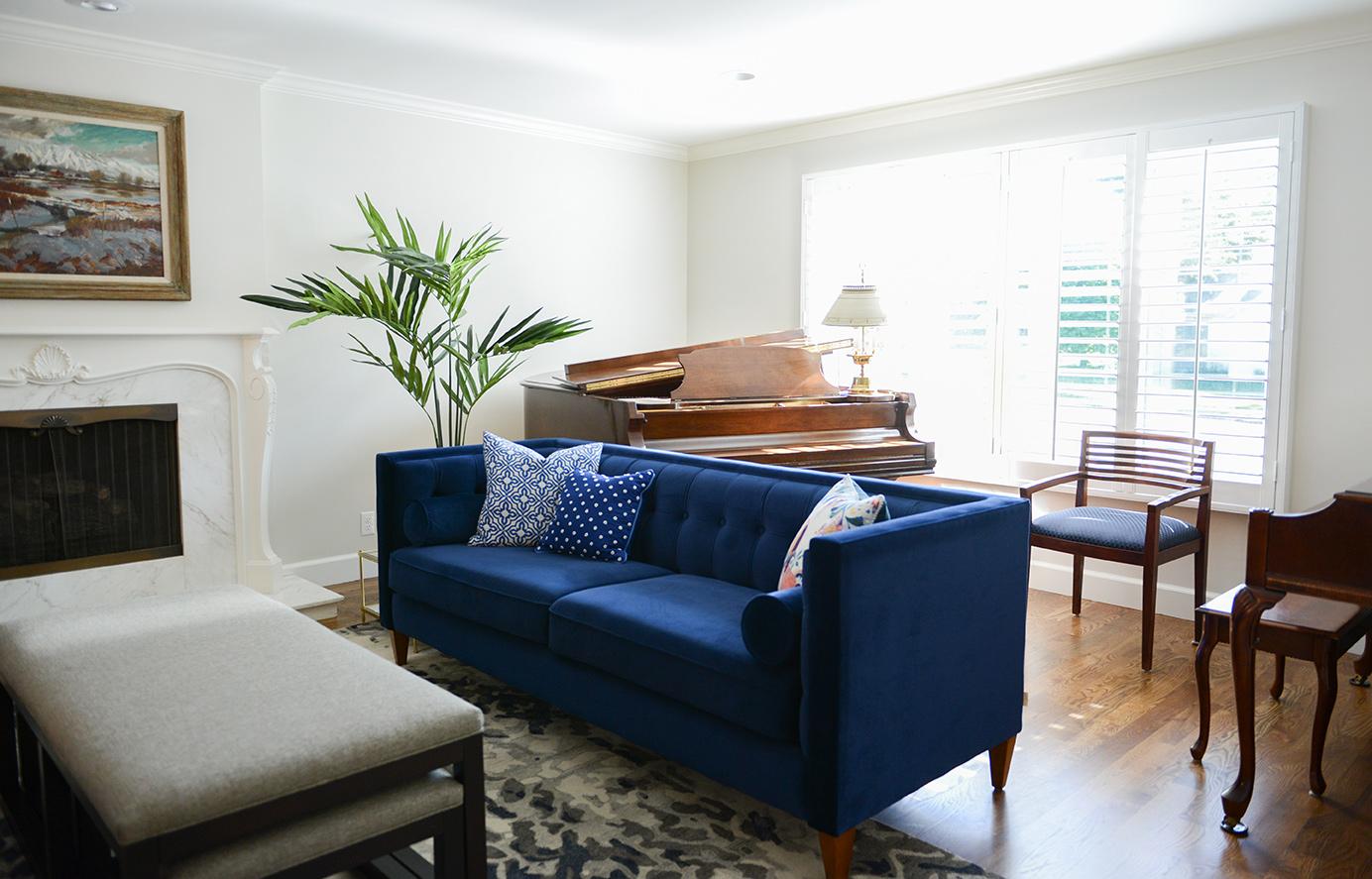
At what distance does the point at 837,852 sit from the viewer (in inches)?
87.6

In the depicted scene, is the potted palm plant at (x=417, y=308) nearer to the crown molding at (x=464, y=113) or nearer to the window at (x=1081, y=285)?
the crown molding at (x=464, y=113)

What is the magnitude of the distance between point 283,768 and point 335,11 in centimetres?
303

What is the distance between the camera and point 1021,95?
482cm

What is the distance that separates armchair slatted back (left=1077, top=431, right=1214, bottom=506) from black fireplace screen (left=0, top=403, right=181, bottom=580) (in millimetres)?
4175

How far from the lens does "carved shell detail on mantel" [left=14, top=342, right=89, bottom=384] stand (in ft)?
12.9

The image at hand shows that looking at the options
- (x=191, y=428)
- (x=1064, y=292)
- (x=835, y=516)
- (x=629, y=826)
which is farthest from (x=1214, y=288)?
(x=191, y=428)

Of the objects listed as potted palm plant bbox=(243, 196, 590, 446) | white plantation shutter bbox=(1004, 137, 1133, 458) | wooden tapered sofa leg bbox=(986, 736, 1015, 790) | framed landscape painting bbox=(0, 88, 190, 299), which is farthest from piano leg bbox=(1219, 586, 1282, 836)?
framed landscape painting bbox=(0, 88, 190, 299)

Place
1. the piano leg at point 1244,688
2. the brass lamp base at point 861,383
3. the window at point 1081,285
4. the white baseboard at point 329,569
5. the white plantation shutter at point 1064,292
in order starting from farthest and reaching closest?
the white baseboard at point 329,569 < the brass lamp base at point 861,383 < the white plantation shutter at point 1064,292 < the window at point 1081,285 < the piano leg at point 1244,688

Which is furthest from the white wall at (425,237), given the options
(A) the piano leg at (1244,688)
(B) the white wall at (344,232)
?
(A) the piano leg at (1244,688)

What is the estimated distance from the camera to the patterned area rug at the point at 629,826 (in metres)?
2.36

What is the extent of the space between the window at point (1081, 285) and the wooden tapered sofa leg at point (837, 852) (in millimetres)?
2924

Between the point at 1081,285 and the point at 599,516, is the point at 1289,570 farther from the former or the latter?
the point at 1081,285

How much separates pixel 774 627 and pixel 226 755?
1.18 metres

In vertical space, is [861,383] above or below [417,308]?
below
